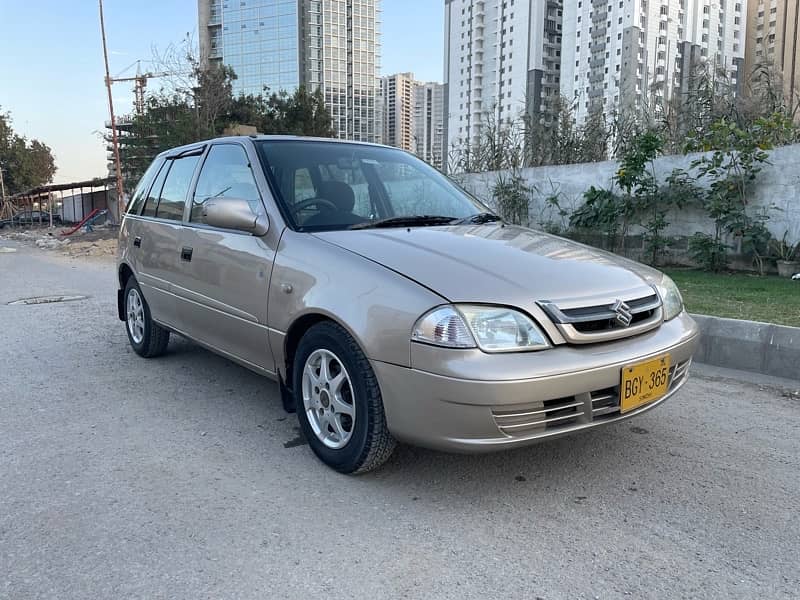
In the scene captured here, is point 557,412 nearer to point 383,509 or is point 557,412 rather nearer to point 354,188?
point 383,509

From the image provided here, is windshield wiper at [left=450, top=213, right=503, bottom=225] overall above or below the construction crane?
below

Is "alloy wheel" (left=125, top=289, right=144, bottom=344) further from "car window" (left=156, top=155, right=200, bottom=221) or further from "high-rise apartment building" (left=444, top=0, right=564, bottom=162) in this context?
"high-rise apartment building" (left=444, top=0, right=564, bottom=162)

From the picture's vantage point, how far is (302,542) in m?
2.41

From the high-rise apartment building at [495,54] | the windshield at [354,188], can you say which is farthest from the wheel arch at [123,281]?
the high-rise apartment building at [495,54]

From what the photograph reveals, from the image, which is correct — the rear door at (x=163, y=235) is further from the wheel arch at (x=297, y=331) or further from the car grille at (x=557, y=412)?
the car grille at (x=557, y=412)

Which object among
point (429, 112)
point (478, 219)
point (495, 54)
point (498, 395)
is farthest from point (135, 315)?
point (495, 54)

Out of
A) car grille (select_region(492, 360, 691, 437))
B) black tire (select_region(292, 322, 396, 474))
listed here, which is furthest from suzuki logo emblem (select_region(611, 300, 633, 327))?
black tire (select_region(292, 322, 396, 474))

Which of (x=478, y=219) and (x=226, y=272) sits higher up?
(x=478, y=219)

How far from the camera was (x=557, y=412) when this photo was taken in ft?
8.37

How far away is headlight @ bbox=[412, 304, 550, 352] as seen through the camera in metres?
2.46

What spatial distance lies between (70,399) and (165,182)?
5.69 ft

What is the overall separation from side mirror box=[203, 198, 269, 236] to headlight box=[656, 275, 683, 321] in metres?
2.05

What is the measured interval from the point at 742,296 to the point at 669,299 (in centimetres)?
392

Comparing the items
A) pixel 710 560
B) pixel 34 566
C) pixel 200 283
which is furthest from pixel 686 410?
pixel 34 566
